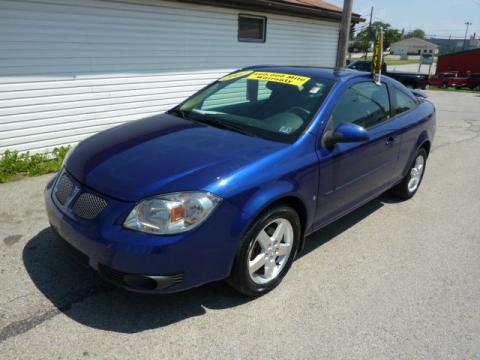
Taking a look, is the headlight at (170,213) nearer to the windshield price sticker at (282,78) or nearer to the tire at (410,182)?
the windshield price sticker at (282,78)

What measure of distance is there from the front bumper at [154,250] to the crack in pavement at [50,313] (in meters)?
0.41

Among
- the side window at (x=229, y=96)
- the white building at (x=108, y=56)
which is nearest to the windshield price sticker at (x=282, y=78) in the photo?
the side window at (x=229, y=96)

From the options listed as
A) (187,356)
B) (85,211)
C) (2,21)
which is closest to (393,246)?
(187,356)

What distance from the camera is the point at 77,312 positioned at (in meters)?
2.65

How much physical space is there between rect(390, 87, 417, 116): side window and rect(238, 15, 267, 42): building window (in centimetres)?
497

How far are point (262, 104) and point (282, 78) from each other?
15.2 inches

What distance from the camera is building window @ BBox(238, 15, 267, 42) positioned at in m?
8.77

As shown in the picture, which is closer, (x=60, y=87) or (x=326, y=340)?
(x=326, y=340)

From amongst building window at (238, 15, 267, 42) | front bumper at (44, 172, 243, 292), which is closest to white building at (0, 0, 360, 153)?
building window at (238, 15, 267, 42)

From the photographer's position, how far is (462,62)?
34562mm

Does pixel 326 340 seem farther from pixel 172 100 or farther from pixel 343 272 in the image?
pixel 172 100

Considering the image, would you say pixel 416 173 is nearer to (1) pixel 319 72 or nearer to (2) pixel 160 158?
(1) pixel 319 72

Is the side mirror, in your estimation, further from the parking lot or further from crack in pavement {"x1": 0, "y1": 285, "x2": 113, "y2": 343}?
crack in pavement {"x1": 0, "y1": 285, "x2": 113, "y2": 343}

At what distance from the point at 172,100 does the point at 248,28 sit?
2.72 m
